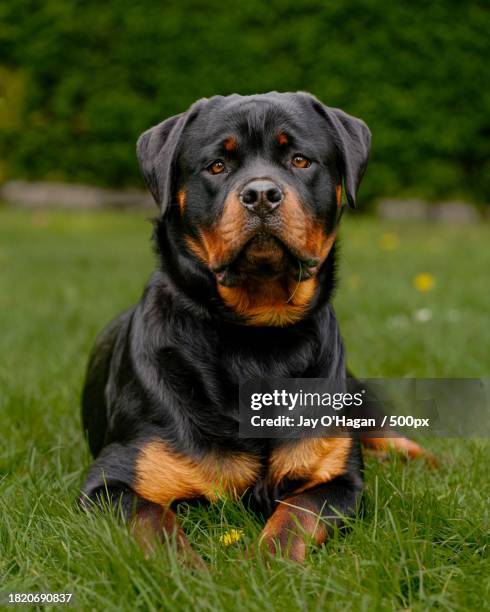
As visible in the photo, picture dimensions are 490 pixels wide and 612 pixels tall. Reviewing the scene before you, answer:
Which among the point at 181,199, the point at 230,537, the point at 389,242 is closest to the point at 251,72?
the point at 389,242

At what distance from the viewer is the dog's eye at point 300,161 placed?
7.81 ft

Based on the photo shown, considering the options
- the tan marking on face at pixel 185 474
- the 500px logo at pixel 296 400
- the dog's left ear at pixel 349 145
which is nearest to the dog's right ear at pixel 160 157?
the dog's left ear at pixel 349 145

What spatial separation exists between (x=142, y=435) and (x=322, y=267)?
2.53 ft

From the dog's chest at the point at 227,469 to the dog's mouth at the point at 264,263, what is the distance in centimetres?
49

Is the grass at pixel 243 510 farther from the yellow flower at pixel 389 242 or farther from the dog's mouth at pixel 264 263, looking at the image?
the yellow flower at pixel 389 242

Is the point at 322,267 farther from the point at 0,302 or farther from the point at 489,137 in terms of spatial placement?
the point at 489,137

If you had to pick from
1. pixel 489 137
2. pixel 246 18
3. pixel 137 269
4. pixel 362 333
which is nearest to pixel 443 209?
pixel 489 137

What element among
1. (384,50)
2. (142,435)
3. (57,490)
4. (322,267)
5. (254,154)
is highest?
(384,50)

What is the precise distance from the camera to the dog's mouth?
86.2 inches

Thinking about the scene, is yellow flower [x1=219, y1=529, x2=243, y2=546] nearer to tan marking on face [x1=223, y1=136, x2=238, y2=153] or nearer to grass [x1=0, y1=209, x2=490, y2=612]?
grass [x1=0, y1=209, x2=490, y2=612]

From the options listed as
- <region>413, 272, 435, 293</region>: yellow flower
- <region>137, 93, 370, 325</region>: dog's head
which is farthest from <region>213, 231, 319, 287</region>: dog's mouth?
<region>413, 272, 435, 293</region>: yellow flower

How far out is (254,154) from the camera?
235cm

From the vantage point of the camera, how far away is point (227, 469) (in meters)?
2.19

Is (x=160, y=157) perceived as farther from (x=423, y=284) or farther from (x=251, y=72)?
(x=251, y=72)
